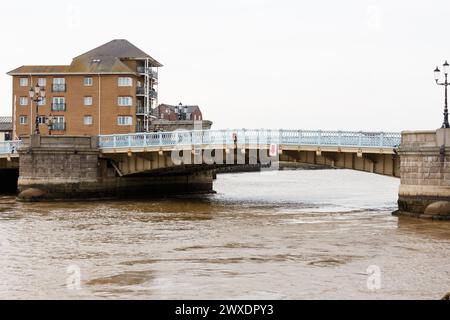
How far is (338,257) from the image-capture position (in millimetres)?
22594

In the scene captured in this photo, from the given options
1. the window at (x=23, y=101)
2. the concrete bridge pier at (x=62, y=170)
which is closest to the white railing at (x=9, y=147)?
the concrete bridge pier at (x=62, y=170)

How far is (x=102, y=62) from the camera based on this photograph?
73562mm

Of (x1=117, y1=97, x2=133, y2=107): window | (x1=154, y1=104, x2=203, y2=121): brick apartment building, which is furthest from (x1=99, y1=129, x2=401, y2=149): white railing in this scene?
(x1=154, y1=104, x2=203, y2=121): brick apartment building

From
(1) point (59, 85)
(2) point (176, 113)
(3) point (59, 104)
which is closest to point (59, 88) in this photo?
(1) point (59, 85)

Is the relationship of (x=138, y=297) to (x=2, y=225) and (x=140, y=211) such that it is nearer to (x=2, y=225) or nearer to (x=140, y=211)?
(x=2, y=225)

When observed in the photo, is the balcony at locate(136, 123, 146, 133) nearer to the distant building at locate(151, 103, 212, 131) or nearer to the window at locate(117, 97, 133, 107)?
the window at locate(117, 97, 133, 107)

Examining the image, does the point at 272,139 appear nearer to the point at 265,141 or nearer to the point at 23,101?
the point at 265,141

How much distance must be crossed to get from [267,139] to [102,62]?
3668 centimetres

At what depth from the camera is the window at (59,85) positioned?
7394 centimetres

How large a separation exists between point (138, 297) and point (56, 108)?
59726 mm

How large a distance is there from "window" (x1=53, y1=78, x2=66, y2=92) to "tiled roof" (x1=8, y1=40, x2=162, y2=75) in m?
0.79

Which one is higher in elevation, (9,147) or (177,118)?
(177,118)

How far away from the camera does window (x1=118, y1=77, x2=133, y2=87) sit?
7194cm
